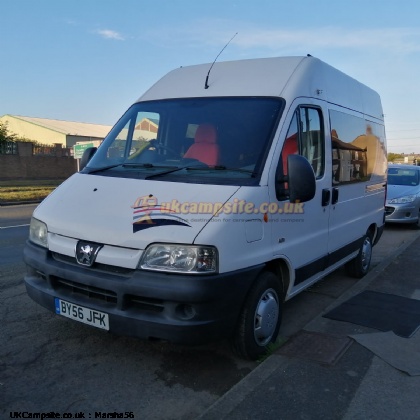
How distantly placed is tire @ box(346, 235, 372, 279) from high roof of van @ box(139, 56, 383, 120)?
90.5 inches

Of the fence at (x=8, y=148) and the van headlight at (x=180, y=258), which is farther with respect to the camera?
the fence at (x=8, y=148)

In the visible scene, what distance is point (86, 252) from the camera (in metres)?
3.18

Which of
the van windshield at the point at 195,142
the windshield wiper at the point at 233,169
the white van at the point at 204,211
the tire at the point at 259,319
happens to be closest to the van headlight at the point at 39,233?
the white van at the point at 204,211

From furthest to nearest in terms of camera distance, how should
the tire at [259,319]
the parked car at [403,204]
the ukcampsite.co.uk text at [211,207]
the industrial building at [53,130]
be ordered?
the industrial building at [53,130] < the parked car at [403,204] < the tire at [259,319] < the ukcampsite.co.uk text at [211,207]

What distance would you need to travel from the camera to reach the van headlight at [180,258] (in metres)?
2.89

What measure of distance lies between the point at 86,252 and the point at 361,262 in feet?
14.5

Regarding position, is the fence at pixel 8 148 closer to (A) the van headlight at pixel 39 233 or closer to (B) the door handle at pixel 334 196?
(A) the van headlight at pixel 39 233

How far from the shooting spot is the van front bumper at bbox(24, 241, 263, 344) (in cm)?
287

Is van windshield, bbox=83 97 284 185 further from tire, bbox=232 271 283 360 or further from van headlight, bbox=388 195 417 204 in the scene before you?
van headlight, bbox=388 195 417 204

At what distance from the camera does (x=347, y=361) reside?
11.3 ft

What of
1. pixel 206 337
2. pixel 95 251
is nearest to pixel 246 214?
pixel 206 337

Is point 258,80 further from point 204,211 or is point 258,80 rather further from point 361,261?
point 361,261

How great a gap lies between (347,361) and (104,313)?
1.99 m

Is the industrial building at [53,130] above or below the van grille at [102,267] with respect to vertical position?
above
